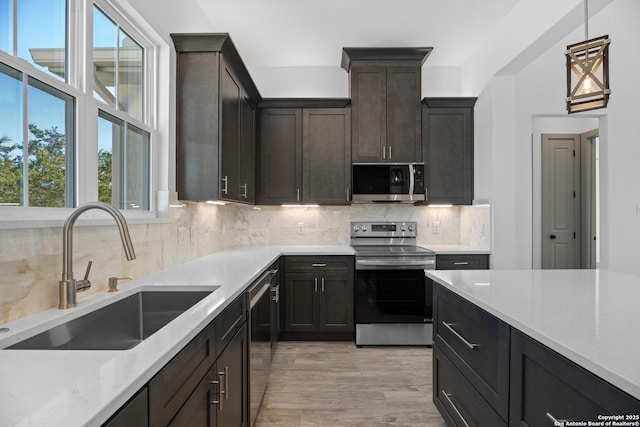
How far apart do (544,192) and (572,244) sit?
837 millimetres

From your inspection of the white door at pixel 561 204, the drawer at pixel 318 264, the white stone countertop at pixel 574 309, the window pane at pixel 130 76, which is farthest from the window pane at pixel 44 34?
the white door at pixel 561 204

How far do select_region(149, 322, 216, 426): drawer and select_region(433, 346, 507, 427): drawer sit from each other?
3.55ft

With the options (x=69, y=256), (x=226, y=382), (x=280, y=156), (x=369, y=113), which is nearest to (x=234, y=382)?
(x=226, y=382)

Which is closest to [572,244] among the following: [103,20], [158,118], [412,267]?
[412,267]

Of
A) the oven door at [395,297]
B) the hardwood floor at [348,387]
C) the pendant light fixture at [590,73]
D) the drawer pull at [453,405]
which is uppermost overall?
the pendant light fixture at [590,73]

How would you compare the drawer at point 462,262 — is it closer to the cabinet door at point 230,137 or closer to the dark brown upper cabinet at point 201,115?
the cabinet door at point 230,137

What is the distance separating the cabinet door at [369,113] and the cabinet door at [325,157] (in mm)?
129

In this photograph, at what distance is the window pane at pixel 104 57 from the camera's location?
1.70 metres

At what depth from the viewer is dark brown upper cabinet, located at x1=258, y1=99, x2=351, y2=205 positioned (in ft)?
11.9

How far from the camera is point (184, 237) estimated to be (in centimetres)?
249

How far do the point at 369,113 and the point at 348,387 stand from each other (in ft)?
8.32

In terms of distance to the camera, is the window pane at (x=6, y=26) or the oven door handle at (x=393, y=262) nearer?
the window pane at (x=6, y=26)

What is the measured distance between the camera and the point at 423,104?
366 centimetres

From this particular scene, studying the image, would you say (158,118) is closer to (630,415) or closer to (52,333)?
(52,333)
